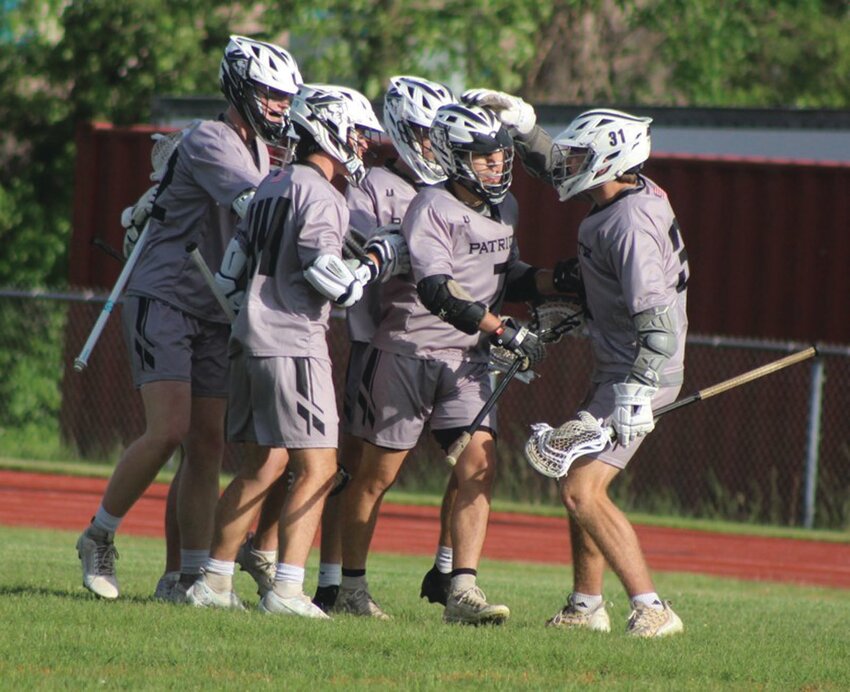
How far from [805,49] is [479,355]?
1112 inches

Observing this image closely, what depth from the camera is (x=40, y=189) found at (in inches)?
915

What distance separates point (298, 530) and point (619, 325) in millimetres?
1682

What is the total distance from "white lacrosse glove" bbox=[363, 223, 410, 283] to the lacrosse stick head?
71cm

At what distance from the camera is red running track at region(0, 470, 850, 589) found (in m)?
13.1

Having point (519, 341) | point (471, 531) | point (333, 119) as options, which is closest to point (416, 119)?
point (333, 119)

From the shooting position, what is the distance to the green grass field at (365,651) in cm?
593

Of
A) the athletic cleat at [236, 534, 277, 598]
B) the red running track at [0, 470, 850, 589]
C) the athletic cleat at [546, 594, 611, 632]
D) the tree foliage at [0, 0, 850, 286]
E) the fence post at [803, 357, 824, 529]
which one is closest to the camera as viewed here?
the athletic cleat at [546, 594, 611, 632]

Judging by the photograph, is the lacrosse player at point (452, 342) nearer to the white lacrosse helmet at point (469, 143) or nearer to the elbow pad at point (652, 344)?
the white lacrosse helmet at point (469, 143)

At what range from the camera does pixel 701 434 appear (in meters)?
16.5

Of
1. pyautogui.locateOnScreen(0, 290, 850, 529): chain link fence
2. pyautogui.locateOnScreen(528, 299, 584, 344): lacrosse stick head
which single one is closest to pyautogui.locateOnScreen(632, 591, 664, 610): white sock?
pyautogui.locateOnScreen(528, 299, 584, 344): lacrosse stick head

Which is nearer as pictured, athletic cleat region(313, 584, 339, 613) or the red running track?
athletic cleat region(313, 584, 339, 613)

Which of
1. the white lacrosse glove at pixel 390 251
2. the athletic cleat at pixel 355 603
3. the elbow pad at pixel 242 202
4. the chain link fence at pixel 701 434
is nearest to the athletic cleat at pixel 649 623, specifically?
the athletic cleat at pixel 355 603

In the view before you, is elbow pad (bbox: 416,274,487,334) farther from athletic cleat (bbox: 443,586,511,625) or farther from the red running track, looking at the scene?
the red running track

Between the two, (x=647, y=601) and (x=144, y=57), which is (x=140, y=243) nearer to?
(x=647, y=601)
